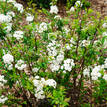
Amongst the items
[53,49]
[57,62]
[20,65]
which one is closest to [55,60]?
[57,62]

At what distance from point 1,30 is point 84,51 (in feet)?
4.33

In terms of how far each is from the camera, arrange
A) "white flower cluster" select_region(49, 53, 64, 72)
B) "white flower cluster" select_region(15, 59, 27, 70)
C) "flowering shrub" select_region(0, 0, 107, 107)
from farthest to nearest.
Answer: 1. "white flower cluster" select_region(49, 53, 64, 72)
2. "white flower cluster" select_region(15, 59, 27, 70)
3. "flowering shrub" select_region(0, 0, 107, 107)

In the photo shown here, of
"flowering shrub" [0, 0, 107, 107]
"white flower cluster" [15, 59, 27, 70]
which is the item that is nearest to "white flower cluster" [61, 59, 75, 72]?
"flowering shrub" [0, 0, 107, 107]

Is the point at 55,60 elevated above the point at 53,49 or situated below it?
below

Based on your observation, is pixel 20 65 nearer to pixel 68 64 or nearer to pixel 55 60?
pixel 55 60

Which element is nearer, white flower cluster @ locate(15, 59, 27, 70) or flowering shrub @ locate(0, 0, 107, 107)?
flowering shrub @ locate(0, 0, 107, 107)

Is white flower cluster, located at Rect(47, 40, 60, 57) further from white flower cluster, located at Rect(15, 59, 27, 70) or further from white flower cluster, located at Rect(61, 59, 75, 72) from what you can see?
white flower cluster, located at Rect(15, 59, 27, 70)

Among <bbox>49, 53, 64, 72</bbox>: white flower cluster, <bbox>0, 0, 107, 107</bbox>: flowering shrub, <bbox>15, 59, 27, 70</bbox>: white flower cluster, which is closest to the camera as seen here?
<bbox>0, 0, 107, 107</bbox>: flowering shrub

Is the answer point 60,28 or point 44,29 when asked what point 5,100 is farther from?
point 60,28

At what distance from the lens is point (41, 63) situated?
2602mm

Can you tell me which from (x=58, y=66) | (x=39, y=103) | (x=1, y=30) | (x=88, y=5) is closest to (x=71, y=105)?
(x=39, y=103)

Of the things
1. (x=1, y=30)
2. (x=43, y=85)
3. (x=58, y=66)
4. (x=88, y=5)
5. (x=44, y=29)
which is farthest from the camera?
(x=88, y=5)

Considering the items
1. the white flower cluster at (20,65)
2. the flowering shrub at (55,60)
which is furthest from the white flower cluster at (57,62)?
the white flower cluster at (20,65)

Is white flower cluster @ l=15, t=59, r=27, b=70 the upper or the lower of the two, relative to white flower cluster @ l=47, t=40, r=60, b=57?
lower
